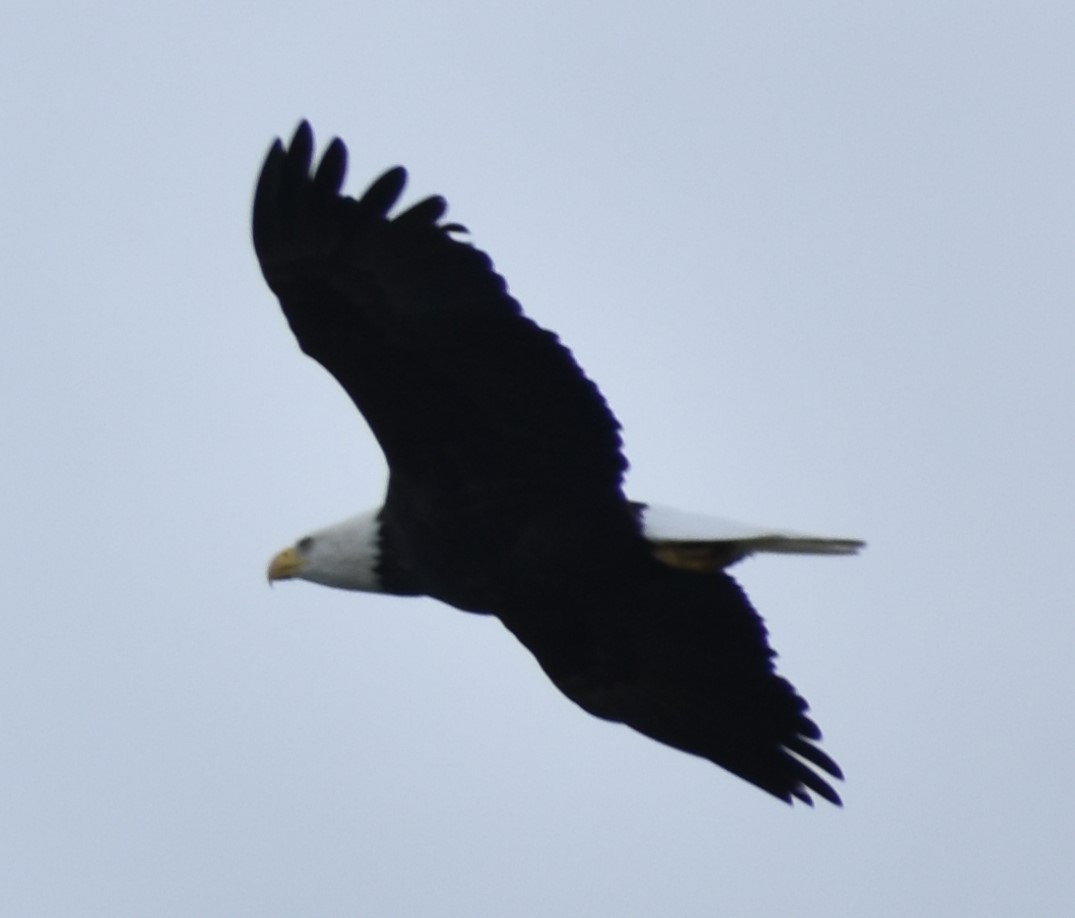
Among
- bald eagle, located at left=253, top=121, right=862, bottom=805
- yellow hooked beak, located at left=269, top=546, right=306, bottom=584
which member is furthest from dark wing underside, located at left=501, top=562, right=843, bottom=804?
yellow hooked beak, located at left=269, top=546, right=306, bottom=584

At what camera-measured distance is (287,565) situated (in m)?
16.1

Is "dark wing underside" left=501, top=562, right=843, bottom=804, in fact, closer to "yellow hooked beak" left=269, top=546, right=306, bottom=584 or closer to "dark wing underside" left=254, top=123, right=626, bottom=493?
"dark wing underside" left=254, top=123, right=626, bottom=493

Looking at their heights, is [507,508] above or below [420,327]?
below

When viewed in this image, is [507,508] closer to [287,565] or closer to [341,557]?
[341,557]

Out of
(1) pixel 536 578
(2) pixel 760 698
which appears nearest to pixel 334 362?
(1) pixel 536 578

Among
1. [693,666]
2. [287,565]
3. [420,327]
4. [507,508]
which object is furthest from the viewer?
[287,565]

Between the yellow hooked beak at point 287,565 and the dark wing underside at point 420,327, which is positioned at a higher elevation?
the dark wing underside at point 420,327

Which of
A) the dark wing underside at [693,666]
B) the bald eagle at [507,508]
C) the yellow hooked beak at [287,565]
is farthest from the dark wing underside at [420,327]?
the yellow hooked beak at [287,565]

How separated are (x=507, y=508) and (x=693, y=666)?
3.90ft

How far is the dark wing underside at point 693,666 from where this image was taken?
1548cm

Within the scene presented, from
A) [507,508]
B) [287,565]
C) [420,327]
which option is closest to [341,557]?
[287,565]

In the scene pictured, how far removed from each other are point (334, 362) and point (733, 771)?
2659mm

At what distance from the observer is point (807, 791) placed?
1549 cm

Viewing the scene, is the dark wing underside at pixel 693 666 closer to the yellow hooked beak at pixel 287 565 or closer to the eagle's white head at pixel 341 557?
the eagle's white head at pixel 341 557
